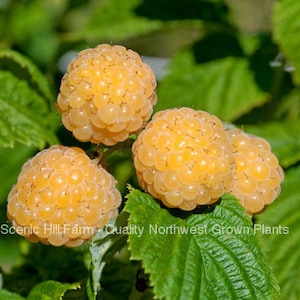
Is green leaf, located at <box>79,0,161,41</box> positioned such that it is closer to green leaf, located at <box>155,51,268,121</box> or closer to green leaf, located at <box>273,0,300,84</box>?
green leaf, located at <box>155,51,268,121</box>

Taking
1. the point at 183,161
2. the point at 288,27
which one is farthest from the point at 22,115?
the point at 288,27

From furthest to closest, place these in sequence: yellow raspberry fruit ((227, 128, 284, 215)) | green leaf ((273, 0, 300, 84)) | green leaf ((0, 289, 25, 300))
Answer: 1. green leaf ((273, 0, 300, 84))
2. green leaf ((0, 289, 25, 300))
3. yellow raspberry fruit ((227, 128, 284, 215))

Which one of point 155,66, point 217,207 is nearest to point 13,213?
point 217,207

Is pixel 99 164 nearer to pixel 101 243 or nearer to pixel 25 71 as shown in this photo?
pixel 101 243

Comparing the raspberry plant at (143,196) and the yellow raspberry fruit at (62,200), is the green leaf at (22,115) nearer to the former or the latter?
the raspberry plant at (143,196)

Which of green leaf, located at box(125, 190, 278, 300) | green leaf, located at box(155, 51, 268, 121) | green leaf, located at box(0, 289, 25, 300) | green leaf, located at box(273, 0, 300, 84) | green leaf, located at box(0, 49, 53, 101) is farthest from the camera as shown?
green leaf, located at box(155, 51, 268, 121)

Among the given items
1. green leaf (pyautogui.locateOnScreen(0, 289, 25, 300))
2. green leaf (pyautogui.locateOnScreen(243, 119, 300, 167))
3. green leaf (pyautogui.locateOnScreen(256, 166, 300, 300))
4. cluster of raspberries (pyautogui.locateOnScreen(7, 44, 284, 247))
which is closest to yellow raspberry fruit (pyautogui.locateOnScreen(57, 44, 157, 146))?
cluster of raspberries (pyautogui.locateOnScreen(7, 44, 284, 247))
